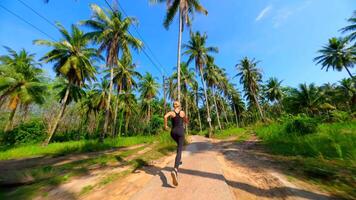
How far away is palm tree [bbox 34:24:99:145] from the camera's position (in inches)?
817

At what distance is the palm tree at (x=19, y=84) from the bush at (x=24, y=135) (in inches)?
57.2

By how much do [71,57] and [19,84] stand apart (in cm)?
706

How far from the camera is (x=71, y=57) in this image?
21.3 m

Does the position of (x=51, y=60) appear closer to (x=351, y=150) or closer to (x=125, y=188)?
(x=125, y=188)

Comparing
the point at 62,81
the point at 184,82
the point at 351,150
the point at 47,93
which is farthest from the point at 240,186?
the point at 184,82

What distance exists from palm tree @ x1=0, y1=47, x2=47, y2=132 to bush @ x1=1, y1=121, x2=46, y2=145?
145 centimetres

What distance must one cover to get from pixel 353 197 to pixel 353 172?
129cm

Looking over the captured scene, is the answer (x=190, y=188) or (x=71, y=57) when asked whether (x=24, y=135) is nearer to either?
(x=71, y=57)

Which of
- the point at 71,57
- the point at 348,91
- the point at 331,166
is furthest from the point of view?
the point at 348,91

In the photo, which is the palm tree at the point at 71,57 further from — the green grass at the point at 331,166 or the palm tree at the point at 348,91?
the palm tree at the point at 348,91

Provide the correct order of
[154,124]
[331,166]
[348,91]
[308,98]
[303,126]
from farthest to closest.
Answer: [154,124] < [348,91] < [308,98] < [303,126] < [331,166]

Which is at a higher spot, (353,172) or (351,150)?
(351,150)

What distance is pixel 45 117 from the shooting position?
120 feet

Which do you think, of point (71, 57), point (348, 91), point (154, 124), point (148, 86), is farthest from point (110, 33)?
point (348, 91)
